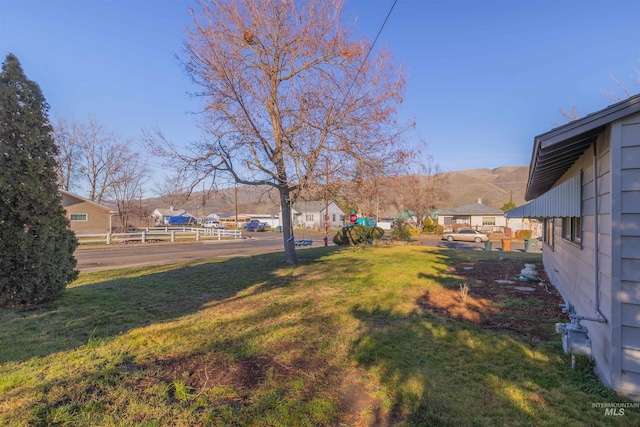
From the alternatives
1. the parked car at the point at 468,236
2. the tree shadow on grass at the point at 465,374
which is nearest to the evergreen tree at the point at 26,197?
the tree shadow on grass at the point at 465,374

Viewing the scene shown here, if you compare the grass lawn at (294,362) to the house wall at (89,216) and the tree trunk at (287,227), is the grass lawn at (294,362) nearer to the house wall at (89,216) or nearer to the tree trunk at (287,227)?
the tree trunk at (287,227)

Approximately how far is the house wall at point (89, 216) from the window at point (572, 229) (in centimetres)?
3157

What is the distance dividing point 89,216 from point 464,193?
11353 cm

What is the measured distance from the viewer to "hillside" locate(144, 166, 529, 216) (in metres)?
12.4

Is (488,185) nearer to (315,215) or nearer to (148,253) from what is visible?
(315,215)

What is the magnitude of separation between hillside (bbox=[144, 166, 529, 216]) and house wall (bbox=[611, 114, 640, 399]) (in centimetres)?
1047

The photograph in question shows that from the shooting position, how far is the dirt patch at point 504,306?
5102 millimetres

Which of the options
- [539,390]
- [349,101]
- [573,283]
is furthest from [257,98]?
[539,390]

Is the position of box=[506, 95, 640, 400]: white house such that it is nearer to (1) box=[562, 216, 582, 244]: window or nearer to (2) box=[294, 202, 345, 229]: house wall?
(1) box=[562, 216, 582, 244]: window

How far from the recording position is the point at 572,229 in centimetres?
641

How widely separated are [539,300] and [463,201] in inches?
4160

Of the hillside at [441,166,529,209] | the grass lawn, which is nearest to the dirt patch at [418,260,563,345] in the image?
the grass lawn

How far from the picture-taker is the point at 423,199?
1581 inches

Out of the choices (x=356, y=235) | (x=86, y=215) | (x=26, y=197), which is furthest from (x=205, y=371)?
(x=86, y=215)
